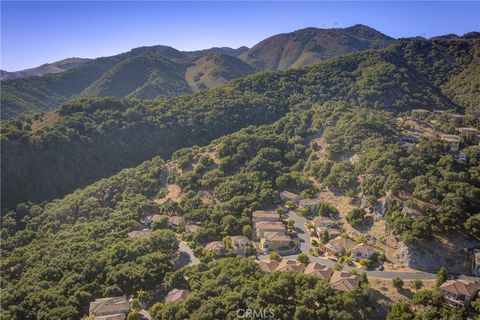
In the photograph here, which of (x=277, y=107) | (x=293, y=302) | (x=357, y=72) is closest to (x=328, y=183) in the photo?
(x=293, y=302)

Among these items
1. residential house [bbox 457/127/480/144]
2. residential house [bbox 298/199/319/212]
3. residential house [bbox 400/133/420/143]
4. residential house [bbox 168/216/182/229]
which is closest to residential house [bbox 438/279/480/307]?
residential house [bbox 298/199/319/212]

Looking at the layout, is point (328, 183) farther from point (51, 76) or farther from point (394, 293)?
point (51, 76)

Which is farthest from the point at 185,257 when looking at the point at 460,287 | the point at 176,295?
the point at 460,287

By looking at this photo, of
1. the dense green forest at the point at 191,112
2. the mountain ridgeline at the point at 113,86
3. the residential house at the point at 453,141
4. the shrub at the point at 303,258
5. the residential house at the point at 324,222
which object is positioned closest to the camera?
the shrub at the point at 303,258

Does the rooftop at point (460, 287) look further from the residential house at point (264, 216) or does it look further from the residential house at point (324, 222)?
the residential house at point (264, 216)

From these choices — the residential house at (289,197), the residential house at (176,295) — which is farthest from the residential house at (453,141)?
the residential house at (176,295)

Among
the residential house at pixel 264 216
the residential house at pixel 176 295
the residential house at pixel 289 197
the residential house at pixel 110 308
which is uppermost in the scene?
the residential house at pixel 289 197

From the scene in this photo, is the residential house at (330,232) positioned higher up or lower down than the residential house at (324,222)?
lower down

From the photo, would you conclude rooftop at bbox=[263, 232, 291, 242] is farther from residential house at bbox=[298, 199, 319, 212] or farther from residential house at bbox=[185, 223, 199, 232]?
residential house at bbox=[185, 223, 199, 232]
